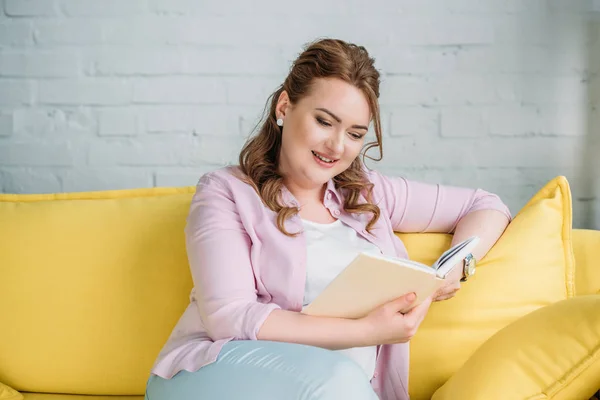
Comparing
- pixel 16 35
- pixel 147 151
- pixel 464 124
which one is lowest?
pixel 147 151

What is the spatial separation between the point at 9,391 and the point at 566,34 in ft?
6.14

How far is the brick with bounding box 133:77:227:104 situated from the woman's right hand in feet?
3.76

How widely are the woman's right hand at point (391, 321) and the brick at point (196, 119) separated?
1.09 m

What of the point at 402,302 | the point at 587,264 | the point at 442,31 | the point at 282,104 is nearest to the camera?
the point at 402,302

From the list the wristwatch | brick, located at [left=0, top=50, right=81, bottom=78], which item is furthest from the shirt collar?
brick, located at [left=0, top=50, right=81, bottom=78]

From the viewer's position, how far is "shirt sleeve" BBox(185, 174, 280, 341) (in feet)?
5.25

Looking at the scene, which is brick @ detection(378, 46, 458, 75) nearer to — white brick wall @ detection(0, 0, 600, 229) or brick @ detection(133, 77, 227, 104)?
white brick wall @ detection(0, 0, 600, 229)

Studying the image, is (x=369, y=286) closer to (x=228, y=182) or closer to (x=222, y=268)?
(x=222, y=268)

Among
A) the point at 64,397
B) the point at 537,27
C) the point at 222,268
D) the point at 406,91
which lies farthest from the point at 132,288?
the point at 537,27

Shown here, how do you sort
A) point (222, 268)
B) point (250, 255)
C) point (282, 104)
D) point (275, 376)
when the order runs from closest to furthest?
point (275, 376) → point (222, 268) → point (250, 255) → point (282, 104)

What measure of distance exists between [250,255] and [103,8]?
1.14 meters

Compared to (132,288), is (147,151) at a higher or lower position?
higher

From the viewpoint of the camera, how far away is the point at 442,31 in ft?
8.19

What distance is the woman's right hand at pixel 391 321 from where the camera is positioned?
1.56m
